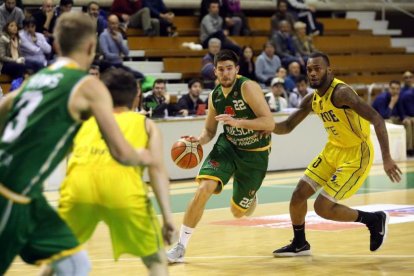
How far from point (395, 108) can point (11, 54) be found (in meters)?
8.01

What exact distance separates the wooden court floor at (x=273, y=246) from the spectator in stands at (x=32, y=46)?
13.8 feet

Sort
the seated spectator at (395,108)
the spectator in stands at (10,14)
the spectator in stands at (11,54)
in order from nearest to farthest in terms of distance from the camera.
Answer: the spectator in stands at (11,54)
the spectator in stands at (10,14)
the seated spectator at (395,108)

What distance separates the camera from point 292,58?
20891mm

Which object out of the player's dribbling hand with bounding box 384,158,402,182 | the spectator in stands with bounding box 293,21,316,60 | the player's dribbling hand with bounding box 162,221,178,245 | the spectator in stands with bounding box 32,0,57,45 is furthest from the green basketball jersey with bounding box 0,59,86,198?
the spectator in stands with bounding box 293,21,316,60

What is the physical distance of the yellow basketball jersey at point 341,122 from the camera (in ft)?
27.4

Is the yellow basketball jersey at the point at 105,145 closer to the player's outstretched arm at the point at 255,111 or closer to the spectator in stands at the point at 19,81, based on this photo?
the player's outstretched arm at the point at 255,111

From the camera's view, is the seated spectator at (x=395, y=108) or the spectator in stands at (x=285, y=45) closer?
the seated spectator at (x=395, y=108)

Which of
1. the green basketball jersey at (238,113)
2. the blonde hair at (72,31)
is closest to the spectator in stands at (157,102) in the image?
the green basketball jersey at (238,113)

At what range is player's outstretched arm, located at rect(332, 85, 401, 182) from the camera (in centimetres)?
775

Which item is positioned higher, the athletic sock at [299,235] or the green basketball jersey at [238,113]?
→ the green basketball jersey at [238,113]

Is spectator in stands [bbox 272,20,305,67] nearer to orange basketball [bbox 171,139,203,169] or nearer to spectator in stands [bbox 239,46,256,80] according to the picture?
spectator in stands [bbox 239,46,256,80]

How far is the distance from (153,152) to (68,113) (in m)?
0.73

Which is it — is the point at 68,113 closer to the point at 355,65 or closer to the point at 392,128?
the point at 392,128

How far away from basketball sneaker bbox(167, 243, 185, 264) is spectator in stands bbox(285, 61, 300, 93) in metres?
11.2
